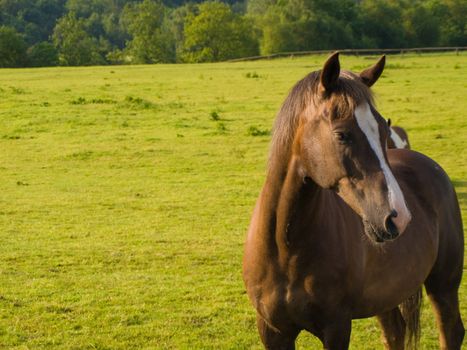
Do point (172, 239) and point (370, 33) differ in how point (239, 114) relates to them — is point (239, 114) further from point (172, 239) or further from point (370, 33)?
point (370, 33)

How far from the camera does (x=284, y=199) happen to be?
12.2 ft

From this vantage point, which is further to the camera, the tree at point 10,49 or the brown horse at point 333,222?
the tree at point 10,49

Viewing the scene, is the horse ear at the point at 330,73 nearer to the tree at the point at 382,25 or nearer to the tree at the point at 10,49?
the tree at the point at 10,49

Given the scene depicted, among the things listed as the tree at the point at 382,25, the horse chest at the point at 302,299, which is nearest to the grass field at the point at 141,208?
the horse chest at the point at 302,299

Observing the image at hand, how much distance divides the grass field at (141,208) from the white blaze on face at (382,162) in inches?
12.3

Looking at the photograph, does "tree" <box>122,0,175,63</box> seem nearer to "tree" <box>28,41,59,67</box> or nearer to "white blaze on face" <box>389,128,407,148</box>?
"tree" <box>28,41,59,67</box>

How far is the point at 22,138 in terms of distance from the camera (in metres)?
17.8

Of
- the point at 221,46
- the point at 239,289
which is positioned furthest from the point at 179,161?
the point at 221,46

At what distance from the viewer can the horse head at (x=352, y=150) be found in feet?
10.3

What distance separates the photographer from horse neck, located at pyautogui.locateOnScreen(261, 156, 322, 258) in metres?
3.65

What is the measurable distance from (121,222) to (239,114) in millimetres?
11071

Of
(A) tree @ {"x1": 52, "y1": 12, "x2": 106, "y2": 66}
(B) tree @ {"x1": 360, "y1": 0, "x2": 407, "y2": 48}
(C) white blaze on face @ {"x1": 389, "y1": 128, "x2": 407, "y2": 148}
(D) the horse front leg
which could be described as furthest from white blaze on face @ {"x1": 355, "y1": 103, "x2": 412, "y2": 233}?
(B) tree @ {"x1": 360, "y1": 0, "x2": 407, "y2": 48}

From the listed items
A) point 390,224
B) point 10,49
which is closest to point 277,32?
point 10,49

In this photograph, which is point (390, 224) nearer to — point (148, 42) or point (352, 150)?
point (352, 150)
